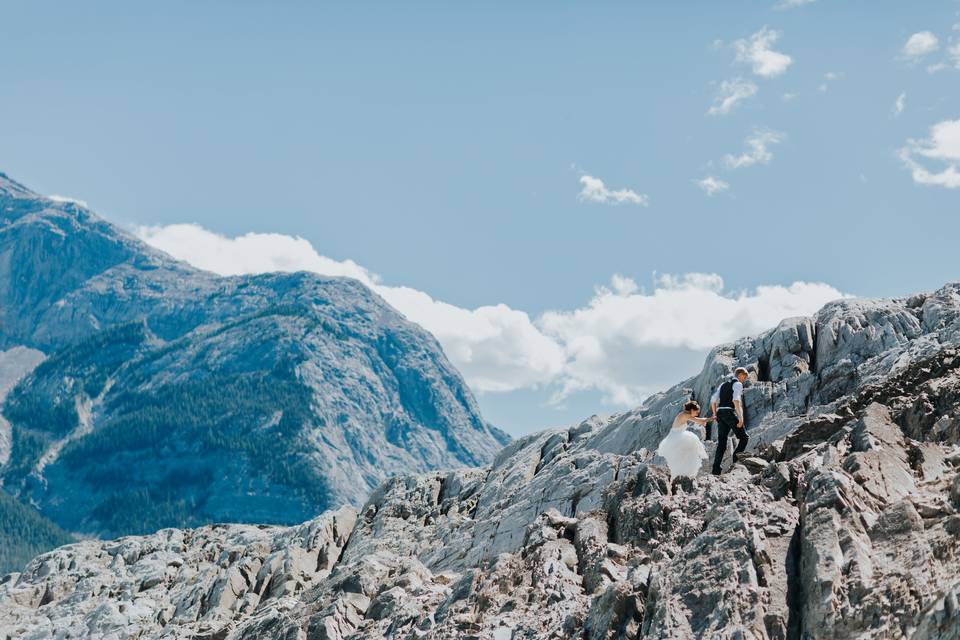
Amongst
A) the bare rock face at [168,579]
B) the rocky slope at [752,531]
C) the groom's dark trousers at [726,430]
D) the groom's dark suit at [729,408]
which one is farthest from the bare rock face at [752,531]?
the bare rock face at [168,579]

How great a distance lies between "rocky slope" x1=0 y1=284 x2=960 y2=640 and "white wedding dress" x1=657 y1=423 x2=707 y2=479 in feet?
2.85

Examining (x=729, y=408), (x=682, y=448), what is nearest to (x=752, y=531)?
(x=682, y=448)

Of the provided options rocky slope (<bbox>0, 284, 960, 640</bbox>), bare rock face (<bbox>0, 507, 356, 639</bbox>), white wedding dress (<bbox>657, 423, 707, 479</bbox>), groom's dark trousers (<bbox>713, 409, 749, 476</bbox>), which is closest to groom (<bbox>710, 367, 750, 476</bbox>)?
groom's dark trousers (<bbox>713, 409, 749, 476</bbox>)

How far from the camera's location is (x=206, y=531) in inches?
4082

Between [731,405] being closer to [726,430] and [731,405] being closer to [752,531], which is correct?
[726,430]

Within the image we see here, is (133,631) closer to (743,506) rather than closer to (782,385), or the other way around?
(782,385)

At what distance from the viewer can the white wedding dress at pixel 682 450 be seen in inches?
1103

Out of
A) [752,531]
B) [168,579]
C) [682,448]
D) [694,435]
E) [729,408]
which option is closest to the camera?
[752,531]

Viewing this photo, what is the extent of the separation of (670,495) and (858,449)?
6.31 m

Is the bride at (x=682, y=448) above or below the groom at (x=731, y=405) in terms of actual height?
below

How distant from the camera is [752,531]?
22.0 m

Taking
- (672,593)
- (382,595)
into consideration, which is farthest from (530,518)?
(672,593)

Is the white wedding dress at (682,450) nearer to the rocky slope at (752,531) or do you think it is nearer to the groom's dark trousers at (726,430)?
the rocky slope at (752,531)

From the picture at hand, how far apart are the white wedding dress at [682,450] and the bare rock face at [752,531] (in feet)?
2.82
